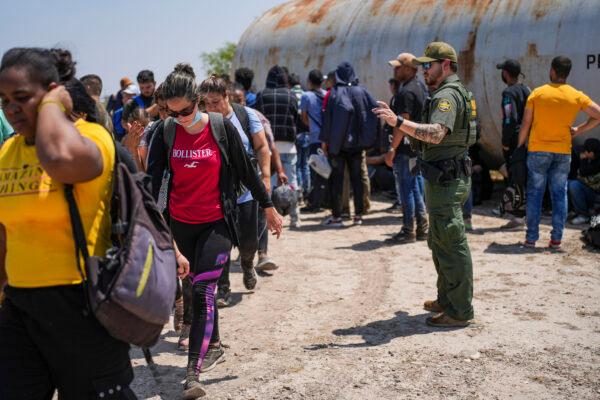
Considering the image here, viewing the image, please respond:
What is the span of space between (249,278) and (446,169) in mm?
2165

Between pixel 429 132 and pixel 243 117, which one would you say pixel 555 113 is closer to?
pixel 429 132

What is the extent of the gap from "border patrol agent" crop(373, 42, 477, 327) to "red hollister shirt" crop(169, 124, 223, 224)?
1.34 meters

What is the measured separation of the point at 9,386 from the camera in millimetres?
2678

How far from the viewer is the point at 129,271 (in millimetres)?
2549

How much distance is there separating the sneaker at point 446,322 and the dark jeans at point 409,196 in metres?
3.11

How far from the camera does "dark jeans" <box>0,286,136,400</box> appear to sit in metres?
2.66

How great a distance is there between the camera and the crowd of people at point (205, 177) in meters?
2.64

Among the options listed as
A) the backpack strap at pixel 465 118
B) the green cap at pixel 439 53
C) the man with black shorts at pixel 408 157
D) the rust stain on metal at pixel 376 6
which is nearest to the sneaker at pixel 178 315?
the backpack strap at pixel 465 118

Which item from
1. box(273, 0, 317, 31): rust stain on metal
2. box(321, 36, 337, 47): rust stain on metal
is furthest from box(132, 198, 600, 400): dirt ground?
box(273, 0, 317, 31): rust stain on metal

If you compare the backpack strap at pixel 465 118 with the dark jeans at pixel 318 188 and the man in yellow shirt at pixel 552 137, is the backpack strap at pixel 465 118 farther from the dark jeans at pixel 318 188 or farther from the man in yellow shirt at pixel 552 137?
the dark jeans at pixel 318 188

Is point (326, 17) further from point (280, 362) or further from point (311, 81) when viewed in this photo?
point (280, 362)

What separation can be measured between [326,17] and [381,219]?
17.3 ft

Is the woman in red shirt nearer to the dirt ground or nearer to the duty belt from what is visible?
the dirt ground

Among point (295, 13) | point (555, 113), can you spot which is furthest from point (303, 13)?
point (555, 113)
